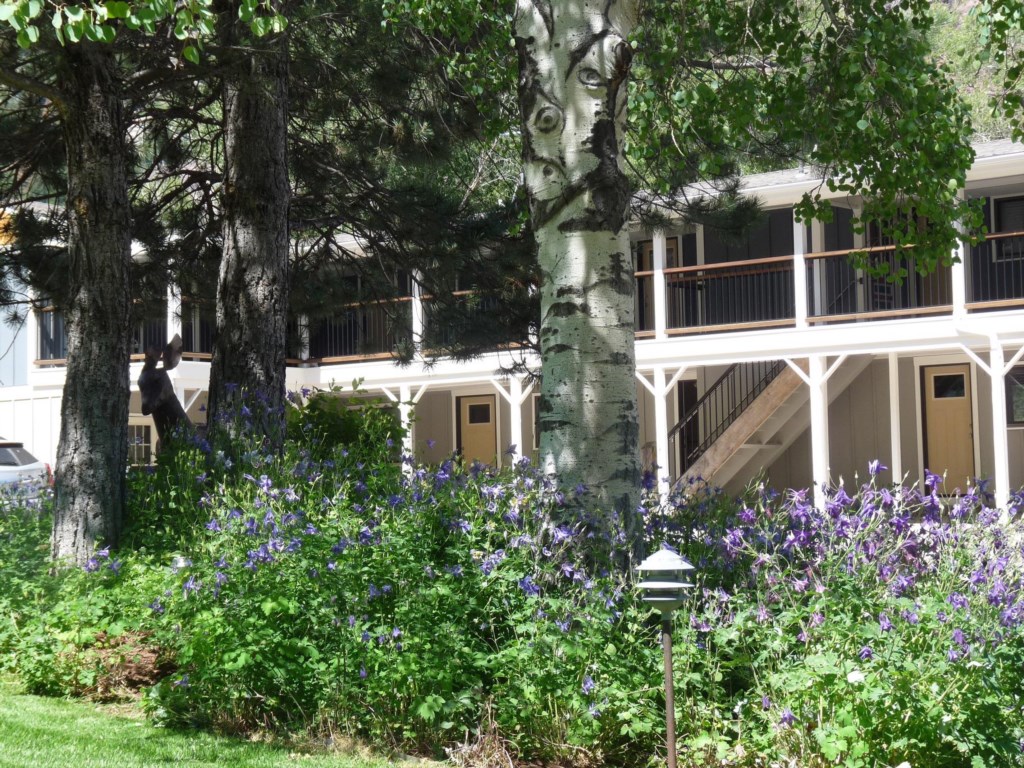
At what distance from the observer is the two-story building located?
16.8m

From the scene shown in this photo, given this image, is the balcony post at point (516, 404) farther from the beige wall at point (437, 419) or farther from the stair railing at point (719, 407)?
the beige wall at point (437, 419)

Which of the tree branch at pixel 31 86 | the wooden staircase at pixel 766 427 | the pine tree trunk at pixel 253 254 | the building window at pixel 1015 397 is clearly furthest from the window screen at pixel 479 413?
the tree branch at pixel 31 86

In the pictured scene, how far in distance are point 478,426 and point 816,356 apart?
10.0 meters

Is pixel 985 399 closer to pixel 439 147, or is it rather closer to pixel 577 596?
pixel 439 147

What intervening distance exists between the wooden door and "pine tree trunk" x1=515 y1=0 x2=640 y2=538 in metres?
19.4

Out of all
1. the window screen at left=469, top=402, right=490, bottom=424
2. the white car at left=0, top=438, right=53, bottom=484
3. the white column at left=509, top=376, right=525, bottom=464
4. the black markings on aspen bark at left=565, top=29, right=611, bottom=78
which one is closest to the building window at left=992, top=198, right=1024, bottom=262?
the white column at left=509, top=376, right=525, bottom=464

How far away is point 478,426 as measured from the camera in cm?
2573

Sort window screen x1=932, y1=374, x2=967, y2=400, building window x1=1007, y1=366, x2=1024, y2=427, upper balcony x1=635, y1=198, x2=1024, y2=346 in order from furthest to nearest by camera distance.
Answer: window screen x1=932, y1=374, x2=967, y2=400 → building window x1=1007, y1=366, x2=1024, y2=427 → upper balcony x1=635, y1=198, x2=1024, y2=346

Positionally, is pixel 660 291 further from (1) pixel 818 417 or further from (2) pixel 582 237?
(2) pixel 582 237

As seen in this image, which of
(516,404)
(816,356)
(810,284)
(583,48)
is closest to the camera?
(583,48)

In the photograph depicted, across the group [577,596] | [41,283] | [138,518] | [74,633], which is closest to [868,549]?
[577,596]

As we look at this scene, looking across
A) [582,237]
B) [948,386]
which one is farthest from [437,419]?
[582,237]

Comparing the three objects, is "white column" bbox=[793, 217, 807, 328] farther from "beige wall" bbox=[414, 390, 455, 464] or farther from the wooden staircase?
Answer: "beige wall" bbox=[414, 390, 455, 464]

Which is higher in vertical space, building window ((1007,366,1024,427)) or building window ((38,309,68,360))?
building window ((38,309,68,360))
